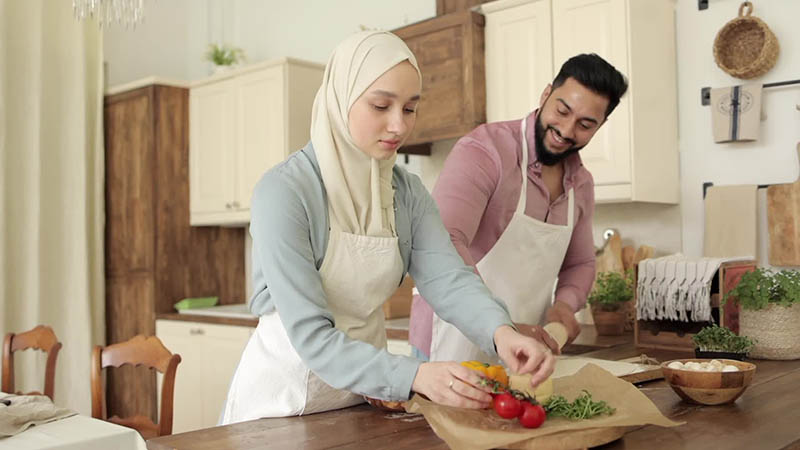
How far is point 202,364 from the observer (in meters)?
4.24

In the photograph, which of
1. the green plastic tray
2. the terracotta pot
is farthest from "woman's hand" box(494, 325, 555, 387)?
the green plastic tray

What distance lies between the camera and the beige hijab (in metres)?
1.41

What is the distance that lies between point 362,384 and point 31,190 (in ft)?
12.0

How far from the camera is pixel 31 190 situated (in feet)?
14.2

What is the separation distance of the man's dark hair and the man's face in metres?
0.01

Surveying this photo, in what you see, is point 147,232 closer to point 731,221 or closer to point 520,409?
point 731,221

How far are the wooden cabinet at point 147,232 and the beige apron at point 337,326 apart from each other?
3.15 meters

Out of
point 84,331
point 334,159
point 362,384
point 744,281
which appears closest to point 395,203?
point 334,159

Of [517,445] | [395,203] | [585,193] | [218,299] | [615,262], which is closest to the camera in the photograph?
[517,445]

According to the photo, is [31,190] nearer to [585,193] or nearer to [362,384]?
[585,193]

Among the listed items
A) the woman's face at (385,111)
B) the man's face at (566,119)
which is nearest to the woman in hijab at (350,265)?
the woman's face at (385,111)

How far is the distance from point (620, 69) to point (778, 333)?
49.0 inches

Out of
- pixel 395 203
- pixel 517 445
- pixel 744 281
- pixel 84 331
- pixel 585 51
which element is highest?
pixel 585 51

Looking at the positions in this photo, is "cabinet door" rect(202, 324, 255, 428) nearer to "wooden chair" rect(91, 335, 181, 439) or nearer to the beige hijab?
"wooden chair" rect(91, 335, 181, 439)
